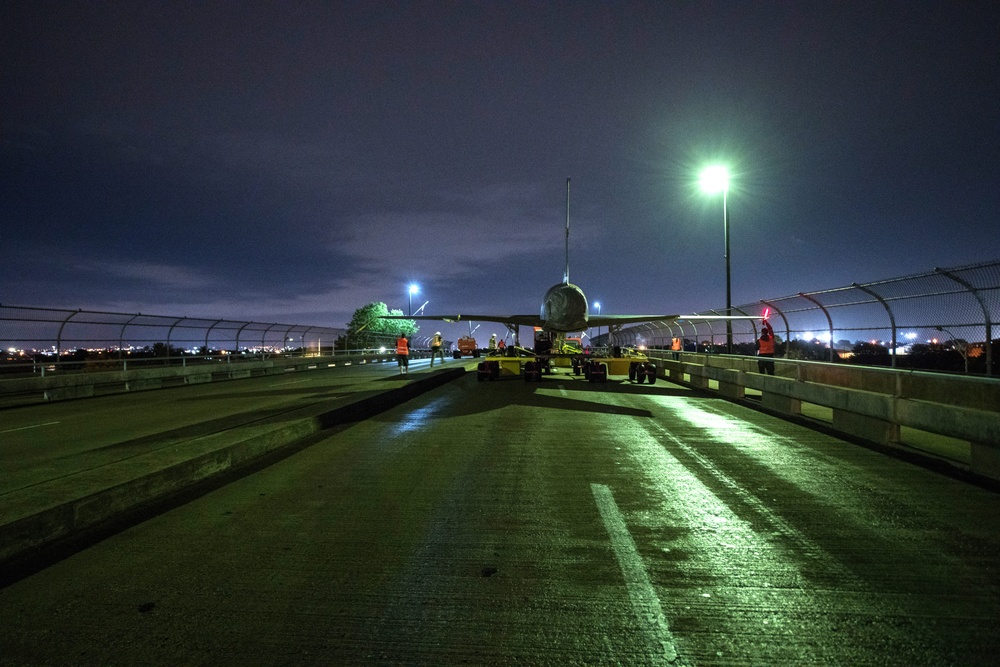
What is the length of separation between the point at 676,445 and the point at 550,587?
478cm

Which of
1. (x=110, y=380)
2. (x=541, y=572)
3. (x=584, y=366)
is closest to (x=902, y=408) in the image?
(x=541, y=572)

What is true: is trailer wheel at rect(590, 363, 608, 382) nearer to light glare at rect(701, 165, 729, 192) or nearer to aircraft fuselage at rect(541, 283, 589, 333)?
aircraft fuselage at rect(541, 283, 589, 333)

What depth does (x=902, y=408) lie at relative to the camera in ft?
22.7

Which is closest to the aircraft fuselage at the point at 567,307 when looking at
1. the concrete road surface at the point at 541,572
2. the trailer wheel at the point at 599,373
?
the trailer wheel at the point at 599,373

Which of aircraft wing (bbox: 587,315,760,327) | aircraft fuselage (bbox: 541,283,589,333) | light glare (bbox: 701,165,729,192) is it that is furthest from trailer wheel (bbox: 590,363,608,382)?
light glare (bbox: 701,165,729,192)

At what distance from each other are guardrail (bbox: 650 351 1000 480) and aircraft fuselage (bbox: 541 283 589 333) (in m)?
5.13

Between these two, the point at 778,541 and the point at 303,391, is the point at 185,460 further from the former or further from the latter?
the point at 303,391

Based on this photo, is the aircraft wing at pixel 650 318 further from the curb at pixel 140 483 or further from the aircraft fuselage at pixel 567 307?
the curb at pixel 140 483

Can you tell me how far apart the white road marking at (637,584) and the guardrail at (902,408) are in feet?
13.4

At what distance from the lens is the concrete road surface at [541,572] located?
2623 millimetres

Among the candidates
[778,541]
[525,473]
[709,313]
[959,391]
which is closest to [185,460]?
[525,473]

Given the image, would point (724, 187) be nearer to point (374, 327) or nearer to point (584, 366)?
point (584, 366)

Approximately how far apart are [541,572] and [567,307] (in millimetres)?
15144

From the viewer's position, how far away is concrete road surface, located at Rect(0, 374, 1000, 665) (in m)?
2.62
